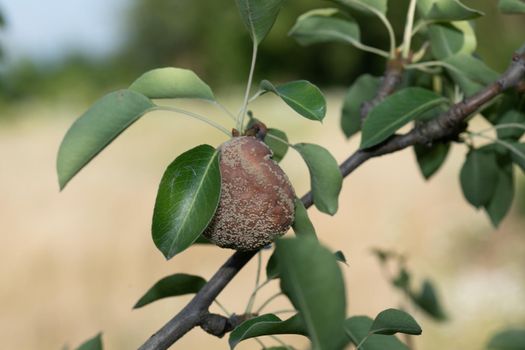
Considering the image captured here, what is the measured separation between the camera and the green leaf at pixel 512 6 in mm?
642

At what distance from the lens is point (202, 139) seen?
5.51 meters

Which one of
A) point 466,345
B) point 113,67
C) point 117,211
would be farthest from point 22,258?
point 113,67

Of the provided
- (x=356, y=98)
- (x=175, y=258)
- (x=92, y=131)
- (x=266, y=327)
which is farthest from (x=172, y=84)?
(x=175, y=258)

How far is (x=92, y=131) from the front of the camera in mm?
500

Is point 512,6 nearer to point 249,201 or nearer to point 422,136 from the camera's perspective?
point 422,136

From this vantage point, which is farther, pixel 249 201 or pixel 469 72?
pixel 469 72

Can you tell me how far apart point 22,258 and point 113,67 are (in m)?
8.90

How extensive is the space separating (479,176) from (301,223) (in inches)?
12.8

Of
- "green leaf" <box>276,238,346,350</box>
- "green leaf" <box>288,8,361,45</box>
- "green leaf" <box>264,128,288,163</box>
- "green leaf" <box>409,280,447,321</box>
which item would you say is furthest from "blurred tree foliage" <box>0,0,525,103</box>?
"green leaf" <box>276,238,346,350</box>

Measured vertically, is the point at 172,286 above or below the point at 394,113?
below

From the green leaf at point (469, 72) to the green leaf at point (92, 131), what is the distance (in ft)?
1.08

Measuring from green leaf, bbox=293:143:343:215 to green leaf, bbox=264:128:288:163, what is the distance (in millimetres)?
40

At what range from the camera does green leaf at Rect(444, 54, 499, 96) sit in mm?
680

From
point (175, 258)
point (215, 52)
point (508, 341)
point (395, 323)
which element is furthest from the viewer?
point (215, 52)
